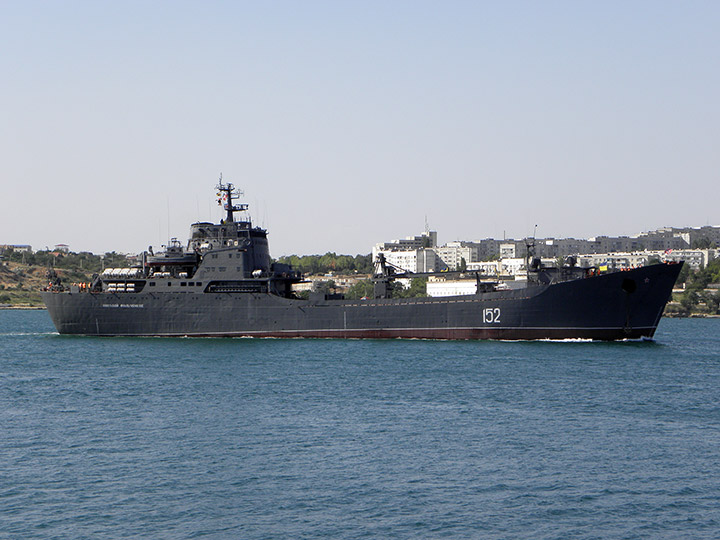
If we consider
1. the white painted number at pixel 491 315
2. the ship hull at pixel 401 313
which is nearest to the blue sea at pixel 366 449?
the ship hull at pixel 401 313

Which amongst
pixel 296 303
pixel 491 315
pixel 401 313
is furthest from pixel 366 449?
pixel 296 303

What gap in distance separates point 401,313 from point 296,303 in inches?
280

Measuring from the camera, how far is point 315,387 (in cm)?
3697

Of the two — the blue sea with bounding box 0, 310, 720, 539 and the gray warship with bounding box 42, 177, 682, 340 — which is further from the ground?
the gray warship with bounding box 42, 177, 682, 340

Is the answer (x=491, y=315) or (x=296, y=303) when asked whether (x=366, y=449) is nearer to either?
(x=491, y=315)

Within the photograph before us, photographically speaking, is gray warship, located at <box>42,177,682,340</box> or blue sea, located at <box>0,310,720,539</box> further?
gray warship, located at <box>42,177,682,340</box>

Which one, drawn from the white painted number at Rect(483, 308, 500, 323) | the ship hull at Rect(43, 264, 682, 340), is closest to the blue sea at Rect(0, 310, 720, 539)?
the ship hull at Rect(43, 264, 682, 340)

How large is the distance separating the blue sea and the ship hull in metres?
5.01

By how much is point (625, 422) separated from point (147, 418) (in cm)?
1660

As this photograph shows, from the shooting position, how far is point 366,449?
25656 millimetres

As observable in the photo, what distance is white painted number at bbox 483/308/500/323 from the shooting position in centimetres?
5147

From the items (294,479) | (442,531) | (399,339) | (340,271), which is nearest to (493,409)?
(294,479)

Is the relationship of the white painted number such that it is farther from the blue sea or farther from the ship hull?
the blue sea

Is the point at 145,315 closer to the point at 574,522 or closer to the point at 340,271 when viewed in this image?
the point at 574,522
